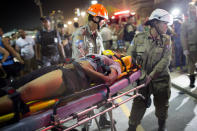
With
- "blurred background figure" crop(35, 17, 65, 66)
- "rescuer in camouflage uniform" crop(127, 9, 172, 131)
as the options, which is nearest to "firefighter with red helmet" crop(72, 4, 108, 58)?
"rescuer in camouflage uniform" crop(127, 9, 172, 131)

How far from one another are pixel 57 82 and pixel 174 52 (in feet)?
22.4

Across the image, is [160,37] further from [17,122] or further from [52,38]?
[52,38]

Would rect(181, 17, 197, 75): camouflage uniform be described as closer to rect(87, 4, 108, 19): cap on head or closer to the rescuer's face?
the rescuer's face

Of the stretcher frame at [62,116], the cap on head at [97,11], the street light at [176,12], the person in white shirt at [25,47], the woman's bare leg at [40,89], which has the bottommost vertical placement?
the stretcher frame at [62,116]

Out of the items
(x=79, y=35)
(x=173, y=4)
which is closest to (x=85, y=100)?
(x=79, y=35)

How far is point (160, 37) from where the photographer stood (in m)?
2.72

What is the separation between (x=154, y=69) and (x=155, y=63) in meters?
0.17

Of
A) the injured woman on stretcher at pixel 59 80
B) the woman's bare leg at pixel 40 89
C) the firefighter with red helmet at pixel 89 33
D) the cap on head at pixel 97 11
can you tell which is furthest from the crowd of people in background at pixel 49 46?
the woman's bare leg at pixel 40 89

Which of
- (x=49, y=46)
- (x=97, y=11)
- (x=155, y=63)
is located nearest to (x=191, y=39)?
(x=155, y=63)

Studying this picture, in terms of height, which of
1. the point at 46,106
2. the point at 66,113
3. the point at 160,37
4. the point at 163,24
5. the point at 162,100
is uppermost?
A: the point at 163,24

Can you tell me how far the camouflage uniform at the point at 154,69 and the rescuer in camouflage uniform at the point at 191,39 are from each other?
2.54 m

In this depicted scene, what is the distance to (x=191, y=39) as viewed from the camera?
15.9ft

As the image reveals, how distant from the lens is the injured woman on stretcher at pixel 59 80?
5.24 feet

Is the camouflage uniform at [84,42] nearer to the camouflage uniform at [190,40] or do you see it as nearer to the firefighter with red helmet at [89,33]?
the firefighter with red helmet at [89,33]
